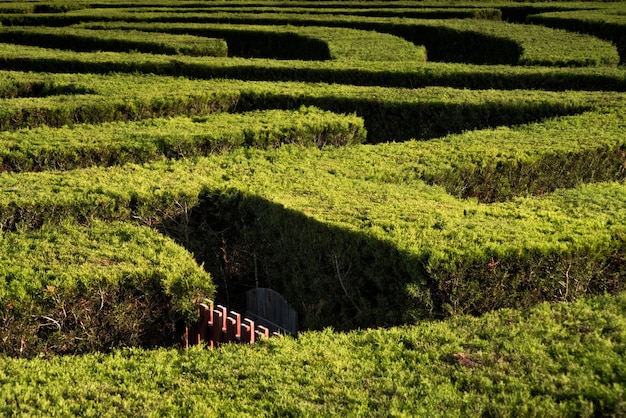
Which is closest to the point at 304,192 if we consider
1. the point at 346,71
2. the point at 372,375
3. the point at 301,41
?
the point at 372,375

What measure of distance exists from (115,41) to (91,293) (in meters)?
15.9

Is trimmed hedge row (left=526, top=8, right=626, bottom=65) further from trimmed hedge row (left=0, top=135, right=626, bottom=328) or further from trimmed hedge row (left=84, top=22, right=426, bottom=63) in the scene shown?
trimmed hedge row (left=0, top=135, right=626, bottom=328)

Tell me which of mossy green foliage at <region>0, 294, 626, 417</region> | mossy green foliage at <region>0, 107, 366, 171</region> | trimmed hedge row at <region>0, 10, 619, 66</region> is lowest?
trimmed hedge row at <region>0, 10, 619, 66</region>

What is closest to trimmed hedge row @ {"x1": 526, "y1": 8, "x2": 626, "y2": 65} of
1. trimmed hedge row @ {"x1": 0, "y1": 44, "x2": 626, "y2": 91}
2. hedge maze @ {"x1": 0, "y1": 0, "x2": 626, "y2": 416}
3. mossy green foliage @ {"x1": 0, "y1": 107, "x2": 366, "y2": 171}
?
hedge maze @ {"x1": 0, "y1": 0, "x2": 626, "y2": 416}

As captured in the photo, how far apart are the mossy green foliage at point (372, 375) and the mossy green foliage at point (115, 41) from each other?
617 inches

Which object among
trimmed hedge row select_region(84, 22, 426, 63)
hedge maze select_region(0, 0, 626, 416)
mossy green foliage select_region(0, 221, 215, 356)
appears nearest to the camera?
mossy green foliage select_region(0, 221, 215, 356)

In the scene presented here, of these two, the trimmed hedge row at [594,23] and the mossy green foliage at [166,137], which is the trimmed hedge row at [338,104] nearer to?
the mossy green foliage at [166,137]

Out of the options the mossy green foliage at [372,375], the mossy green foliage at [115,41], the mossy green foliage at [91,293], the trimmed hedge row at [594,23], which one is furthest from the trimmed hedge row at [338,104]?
the trimmed hedge row at [594,23]

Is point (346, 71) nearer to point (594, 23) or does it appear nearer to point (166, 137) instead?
point (166, 137)

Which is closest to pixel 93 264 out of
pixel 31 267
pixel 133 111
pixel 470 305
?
pixel 31 267

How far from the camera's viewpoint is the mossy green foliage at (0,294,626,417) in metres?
5.25

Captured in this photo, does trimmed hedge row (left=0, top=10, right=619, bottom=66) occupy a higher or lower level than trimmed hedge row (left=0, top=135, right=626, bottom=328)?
lower

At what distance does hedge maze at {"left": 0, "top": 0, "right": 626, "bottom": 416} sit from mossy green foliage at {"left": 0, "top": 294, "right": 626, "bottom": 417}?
0.12m

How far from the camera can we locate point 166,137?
1187 centimetres
